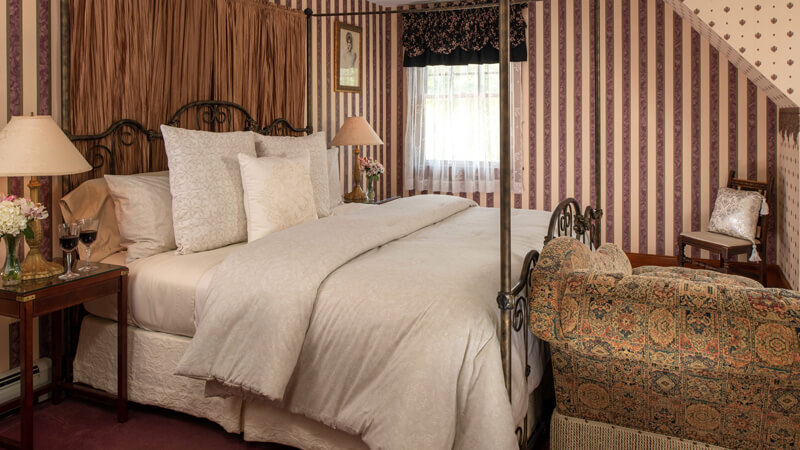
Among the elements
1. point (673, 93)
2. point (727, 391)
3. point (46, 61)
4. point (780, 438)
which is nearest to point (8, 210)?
point (46, 61)

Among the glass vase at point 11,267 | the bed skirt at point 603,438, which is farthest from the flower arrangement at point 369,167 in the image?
the bed skirt at point 603,438

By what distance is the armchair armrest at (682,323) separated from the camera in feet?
5.04

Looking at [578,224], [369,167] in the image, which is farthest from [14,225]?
[369,167]

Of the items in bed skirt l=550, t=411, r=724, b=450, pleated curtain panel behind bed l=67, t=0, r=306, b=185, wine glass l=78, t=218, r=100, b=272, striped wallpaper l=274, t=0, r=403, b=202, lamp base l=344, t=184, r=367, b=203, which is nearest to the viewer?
bed skirt l=550, t=411, r=724, b=450

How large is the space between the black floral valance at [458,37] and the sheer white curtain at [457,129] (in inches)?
3.4

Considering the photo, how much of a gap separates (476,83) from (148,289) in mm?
4051

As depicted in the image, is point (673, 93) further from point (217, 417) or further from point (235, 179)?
point (217, 417)

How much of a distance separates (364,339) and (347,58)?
388 centimetres

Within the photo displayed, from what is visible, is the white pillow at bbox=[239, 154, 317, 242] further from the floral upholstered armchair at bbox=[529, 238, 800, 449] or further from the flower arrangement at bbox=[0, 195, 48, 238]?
the floral upholstered armchair at bbox=[529, 238, 800, 449]

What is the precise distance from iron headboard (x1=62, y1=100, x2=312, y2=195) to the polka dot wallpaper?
304 centimetres

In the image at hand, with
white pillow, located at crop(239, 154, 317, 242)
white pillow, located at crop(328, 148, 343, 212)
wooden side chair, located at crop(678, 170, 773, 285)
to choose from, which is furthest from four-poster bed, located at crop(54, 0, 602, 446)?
wooden side chair, located at crop(678, 170, 773, 285)

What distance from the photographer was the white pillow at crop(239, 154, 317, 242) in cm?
280

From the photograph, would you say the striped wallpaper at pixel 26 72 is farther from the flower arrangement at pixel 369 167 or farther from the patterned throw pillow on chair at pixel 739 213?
the patterned throw pillow on chair at pixel 739 213

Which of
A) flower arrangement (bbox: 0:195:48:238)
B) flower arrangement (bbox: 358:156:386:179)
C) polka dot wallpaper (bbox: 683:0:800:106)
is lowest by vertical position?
flower arrangement (bbox: 0:195:48:238)
